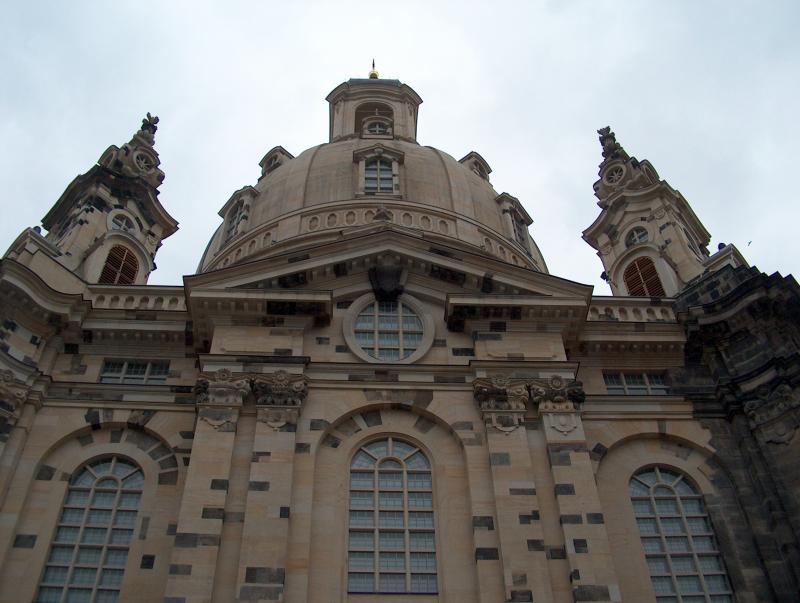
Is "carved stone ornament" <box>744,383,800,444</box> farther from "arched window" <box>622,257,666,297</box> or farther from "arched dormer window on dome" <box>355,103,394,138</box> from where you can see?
"arched dormer window on dome" <box>355,103,394,138</box>

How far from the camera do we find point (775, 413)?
22578mm

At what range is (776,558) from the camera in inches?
801

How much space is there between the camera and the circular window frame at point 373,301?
2309 cm

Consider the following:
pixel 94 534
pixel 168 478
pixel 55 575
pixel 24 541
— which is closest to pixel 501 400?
pixel 168 478

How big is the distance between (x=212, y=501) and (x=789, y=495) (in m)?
14.3

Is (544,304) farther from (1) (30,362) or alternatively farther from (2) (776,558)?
(1) (30,362)

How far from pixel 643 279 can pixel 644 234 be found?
2561mm

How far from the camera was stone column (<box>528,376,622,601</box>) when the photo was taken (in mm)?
18172

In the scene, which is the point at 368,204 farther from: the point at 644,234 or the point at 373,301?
the point at 373,301

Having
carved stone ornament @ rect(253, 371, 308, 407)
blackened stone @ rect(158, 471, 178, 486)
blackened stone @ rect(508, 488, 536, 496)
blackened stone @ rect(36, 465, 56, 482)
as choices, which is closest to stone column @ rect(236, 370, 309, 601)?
carved stone ornament @ rect(253, 371, 308, 407)

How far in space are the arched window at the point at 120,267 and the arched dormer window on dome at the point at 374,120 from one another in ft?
57.0

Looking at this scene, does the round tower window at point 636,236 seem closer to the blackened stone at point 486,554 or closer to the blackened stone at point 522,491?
the blackened stone at point 522,491

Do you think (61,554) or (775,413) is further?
(775,413)

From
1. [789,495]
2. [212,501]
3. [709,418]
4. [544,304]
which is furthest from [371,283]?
[789,495]
